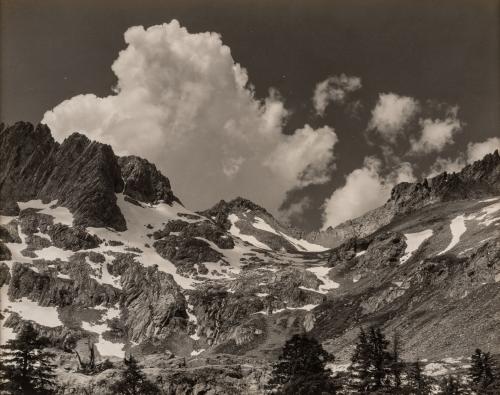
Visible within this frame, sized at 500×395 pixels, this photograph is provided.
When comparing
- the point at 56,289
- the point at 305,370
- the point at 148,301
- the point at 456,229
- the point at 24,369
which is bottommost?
the point at 305,370

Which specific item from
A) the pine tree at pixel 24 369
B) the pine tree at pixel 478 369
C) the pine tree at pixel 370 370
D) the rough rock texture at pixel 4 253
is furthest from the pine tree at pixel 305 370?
the rough rock texture at pixel 4 253

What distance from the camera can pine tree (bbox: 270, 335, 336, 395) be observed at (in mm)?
37406

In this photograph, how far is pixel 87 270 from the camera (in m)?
184

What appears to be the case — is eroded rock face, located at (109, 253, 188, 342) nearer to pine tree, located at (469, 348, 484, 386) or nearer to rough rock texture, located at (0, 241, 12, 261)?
rough rock texture, located at (0, 241, 12, 261)

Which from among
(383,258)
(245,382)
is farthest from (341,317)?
(245,382)

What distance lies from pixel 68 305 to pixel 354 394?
144 meters

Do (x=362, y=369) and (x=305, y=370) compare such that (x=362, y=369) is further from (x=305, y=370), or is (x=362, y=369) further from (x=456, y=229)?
(x=456, y=229)

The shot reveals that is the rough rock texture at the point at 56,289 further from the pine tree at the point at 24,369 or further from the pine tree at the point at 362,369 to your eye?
the pine tree at the point at 24,369

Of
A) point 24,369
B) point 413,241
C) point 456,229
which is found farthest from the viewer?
point 413,241

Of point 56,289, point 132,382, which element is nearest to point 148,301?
point 56,289

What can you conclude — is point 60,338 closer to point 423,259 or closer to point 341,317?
point 341,317

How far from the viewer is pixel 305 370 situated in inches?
1622

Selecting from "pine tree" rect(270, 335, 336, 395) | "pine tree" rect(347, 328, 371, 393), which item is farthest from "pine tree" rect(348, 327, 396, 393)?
"pine tree" rect(270, 335, 336, 395)

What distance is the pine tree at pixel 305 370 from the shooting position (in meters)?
37.4
